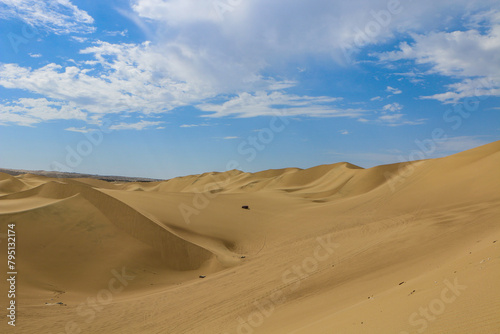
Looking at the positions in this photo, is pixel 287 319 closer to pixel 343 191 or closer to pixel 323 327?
pixel 323 327

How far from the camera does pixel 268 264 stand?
13969mm

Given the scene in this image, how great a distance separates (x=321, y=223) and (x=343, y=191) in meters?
18.8

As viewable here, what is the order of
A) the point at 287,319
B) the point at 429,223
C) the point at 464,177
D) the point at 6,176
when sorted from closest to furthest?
the point at 287,319 → the point at 429,223 → the point at 464,177 → the point at 6,176

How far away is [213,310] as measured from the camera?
9984 mm

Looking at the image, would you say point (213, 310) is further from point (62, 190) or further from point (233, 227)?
point (62, 190)

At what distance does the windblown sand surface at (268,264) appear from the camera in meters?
6.45

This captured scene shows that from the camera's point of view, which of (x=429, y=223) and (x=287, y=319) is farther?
(x=429, y=223)

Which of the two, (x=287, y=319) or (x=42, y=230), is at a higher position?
(x=42, y=230)

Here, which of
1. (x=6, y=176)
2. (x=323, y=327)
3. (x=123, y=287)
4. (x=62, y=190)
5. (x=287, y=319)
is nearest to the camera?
(x=323, y=327)

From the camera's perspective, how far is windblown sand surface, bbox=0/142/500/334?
6.45 m

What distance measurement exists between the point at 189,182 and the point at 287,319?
77.6m

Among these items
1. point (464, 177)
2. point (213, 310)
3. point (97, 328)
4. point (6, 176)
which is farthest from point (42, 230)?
point (6, 176)

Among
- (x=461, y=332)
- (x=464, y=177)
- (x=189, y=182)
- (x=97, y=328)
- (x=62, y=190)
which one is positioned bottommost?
(x=97, y=328)

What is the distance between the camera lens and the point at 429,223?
1488cm
